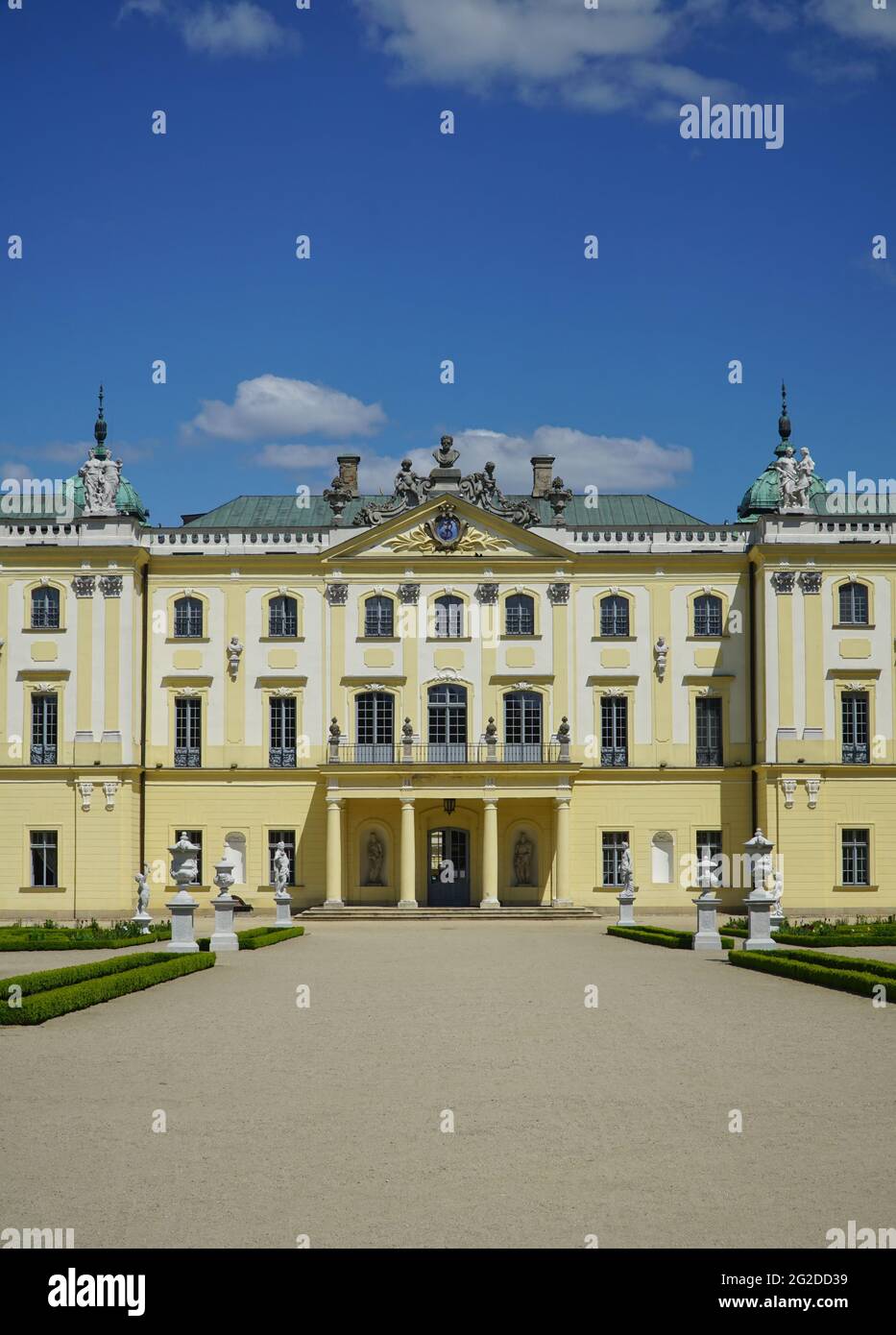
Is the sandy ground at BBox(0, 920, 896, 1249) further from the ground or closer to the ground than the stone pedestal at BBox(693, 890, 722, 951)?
further from the ground

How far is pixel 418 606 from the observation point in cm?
5156

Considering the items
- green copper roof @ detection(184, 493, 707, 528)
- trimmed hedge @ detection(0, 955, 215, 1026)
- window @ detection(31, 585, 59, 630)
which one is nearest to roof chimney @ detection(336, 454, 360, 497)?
green copper roof @ detection(184, 493, 707, 528)

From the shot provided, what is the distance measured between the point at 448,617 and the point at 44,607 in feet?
41.6

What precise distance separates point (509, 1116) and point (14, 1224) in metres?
4.21

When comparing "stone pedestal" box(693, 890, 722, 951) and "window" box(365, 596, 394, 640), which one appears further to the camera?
"window" box(365, 596, 394, 640)

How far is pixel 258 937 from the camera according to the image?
33156 mm

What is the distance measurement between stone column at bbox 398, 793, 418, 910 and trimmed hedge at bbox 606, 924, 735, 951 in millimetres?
11309

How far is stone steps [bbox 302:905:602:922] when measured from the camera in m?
47.2

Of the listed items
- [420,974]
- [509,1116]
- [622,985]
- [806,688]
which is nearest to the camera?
[509,1116]

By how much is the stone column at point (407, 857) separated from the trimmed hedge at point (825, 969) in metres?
21.7

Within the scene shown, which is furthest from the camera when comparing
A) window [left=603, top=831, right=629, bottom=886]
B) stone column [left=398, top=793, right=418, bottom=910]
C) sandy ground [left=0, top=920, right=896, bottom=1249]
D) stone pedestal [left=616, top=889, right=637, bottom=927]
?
window [left=603, top=831, right=629, bottom=886]

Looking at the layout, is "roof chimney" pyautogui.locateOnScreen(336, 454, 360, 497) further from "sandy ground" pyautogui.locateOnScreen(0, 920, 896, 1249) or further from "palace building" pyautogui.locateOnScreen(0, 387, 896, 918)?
"sandy ground" pyautogui.locateOnScreen(0, 920, 896, 1249)
